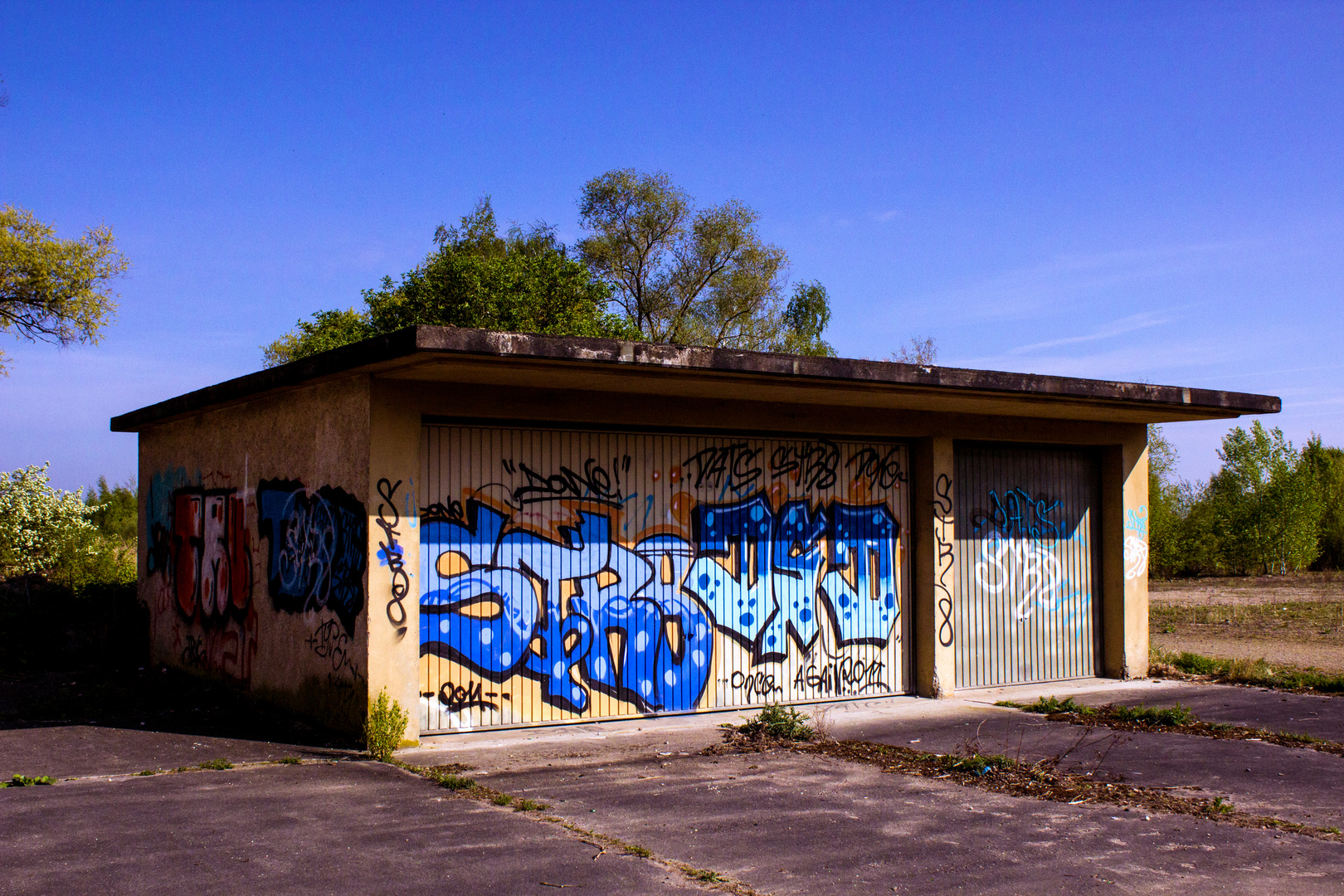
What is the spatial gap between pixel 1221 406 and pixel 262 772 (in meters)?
9.29

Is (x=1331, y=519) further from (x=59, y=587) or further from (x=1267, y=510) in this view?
(x=59, y=587)

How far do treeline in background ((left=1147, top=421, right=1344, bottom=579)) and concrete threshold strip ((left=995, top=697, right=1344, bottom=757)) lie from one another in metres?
27.2

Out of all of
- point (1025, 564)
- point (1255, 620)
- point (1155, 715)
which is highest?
point (1025, 564)

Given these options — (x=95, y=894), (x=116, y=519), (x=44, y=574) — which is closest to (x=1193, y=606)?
(x=44, y=574)

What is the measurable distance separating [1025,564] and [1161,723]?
2.75 metres

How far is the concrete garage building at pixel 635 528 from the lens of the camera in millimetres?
8094

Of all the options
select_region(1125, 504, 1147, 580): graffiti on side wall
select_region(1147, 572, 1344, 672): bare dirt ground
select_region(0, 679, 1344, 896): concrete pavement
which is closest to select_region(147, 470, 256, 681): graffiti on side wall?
select_region(0, 679, 1344, 896): concrete pavement

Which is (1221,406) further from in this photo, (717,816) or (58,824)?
(58,824)

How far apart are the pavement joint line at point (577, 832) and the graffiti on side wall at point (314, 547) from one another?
56.7 inches

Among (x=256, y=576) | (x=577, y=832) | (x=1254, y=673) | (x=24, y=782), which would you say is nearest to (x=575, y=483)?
(x=256, y=576)

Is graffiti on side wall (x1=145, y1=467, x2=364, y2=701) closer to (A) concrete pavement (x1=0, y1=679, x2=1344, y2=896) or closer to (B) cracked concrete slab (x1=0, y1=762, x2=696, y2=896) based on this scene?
(A) concrete pavement (x1=0, y1=679, x2=1344, y2=896)

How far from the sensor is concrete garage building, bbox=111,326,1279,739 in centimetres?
809

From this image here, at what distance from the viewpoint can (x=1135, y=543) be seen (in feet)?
40.2

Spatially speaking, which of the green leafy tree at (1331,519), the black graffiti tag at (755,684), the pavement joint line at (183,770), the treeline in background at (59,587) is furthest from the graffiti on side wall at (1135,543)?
the green leafy tree at (1331,519)
